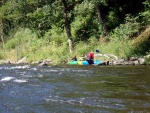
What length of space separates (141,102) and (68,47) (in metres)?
19.1

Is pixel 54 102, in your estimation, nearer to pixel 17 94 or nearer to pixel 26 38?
pixel 17 94

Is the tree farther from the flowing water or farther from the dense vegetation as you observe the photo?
the flowing water

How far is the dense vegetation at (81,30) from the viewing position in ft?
69.7

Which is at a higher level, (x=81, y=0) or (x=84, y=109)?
(x=81, y=0)

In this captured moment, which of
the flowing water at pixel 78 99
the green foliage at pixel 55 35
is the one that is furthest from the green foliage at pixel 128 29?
the flowing water at pixel 78 99

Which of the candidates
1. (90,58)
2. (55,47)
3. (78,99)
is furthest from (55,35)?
(78,99)

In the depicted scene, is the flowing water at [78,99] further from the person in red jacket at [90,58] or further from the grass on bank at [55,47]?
the grass on bank at [55,47]

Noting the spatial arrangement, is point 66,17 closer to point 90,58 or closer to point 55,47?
point 55,47

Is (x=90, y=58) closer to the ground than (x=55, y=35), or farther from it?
closer to the ground

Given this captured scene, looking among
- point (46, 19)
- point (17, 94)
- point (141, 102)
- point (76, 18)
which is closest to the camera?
point (141, 102)

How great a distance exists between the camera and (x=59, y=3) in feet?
88.8

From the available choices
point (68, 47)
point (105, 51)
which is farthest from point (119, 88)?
point (68, 47)

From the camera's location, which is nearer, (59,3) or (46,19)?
(59,3)

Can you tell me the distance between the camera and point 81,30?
87.2 feet
